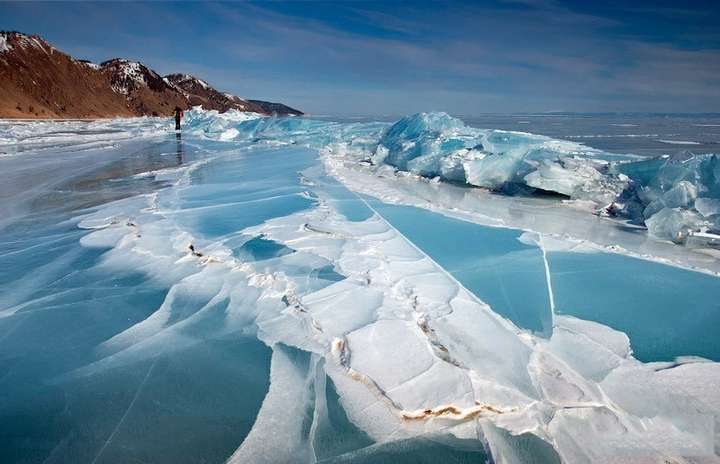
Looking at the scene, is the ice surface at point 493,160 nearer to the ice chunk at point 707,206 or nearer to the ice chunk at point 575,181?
the ice chunk at point 575,181

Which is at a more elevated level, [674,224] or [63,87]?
[63,87]

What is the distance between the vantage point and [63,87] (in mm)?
51438

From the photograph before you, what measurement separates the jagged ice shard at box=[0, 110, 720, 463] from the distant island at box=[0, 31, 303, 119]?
46.6 meters

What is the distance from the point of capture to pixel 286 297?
260cm

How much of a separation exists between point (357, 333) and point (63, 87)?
2473 inches

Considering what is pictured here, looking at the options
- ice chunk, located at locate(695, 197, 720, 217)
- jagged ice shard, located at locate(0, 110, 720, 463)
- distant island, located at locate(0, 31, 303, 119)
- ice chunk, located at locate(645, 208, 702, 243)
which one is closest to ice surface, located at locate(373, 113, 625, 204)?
jagged ice shard, located at locate(0, 110, 720, 463)

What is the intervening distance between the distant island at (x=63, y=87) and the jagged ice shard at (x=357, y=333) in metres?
46.6

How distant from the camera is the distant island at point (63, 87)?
4350 centimetres

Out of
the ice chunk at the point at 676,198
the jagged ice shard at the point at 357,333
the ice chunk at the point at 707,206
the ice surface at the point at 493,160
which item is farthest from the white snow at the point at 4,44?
the ice chunk at the point at 707,206

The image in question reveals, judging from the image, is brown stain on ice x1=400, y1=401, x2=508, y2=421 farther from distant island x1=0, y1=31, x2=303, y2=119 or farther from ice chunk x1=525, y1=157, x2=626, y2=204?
distant island x1=0, y1=31, x2=303, y2=119

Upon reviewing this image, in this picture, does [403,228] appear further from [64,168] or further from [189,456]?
[64,168]

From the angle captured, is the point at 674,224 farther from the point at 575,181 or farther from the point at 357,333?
the point at 357,333

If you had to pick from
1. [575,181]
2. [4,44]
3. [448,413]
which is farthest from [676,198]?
[4,44]

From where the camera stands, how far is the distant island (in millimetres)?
43500
